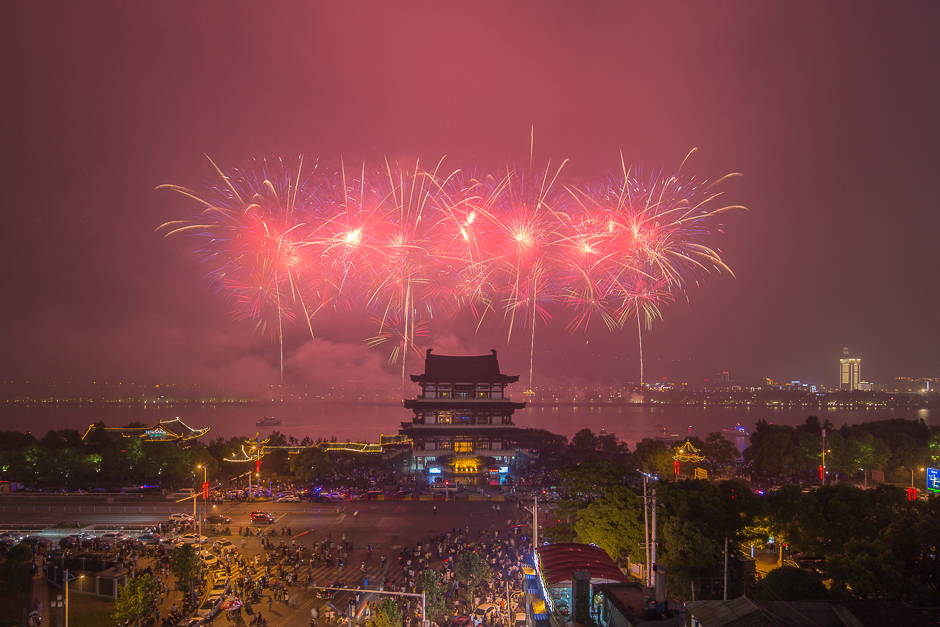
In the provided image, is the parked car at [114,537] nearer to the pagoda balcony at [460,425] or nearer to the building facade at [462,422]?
the building facade at [462,422]

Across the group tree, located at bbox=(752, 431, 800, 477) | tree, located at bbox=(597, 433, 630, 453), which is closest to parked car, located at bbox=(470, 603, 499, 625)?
tree, located at bbox=(752, 431, 800, 477)

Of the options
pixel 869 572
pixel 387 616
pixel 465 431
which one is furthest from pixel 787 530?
pixel 465 431

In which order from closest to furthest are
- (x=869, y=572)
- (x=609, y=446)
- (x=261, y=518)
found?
1. (x=869, y=572)
2. (x=261, y=518)
3. (x=609, y=446)

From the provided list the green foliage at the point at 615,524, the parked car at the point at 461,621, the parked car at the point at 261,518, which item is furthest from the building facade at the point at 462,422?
the parked car at the point at 461,621

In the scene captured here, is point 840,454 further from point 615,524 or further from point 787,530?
point 615,524

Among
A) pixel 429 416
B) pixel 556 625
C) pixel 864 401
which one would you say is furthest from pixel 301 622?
pixel 864 401

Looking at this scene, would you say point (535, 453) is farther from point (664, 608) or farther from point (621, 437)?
point (621, 437)
